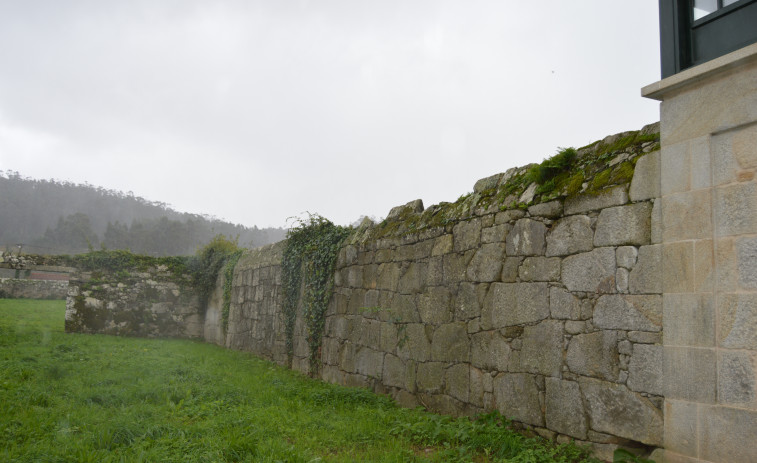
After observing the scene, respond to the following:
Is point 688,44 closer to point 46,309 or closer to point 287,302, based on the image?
point 287,302

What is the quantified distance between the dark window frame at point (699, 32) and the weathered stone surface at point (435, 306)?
321 cm

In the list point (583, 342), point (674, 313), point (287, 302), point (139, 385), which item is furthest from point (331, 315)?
point (674, 313)

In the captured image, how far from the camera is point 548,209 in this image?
187 inches

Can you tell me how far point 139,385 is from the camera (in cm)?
696

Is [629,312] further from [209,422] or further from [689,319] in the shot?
[209,422]

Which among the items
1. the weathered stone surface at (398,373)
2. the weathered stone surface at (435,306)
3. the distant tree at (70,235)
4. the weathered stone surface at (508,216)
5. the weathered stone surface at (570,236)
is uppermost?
the distant tree at (70,235)

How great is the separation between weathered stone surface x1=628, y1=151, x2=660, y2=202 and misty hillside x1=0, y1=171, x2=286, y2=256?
1123 inches

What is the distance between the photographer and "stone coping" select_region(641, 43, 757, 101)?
10.9 feet

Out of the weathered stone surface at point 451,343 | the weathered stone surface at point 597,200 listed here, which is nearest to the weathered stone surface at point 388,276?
the weathered stone surface at point 451,343

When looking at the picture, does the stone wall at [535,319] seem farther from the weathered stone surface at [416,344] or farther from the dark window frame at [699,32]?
the dark window frame at [699,32]

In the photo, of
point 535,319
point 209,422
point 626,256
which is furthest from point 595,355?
point 209,422

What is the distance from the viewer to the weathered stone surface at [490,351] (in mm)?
5127

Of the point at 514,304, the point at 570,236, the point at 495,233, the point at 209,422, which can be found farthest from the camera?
the point at 495,233

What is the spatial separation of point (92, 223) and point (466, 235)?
56915mm
